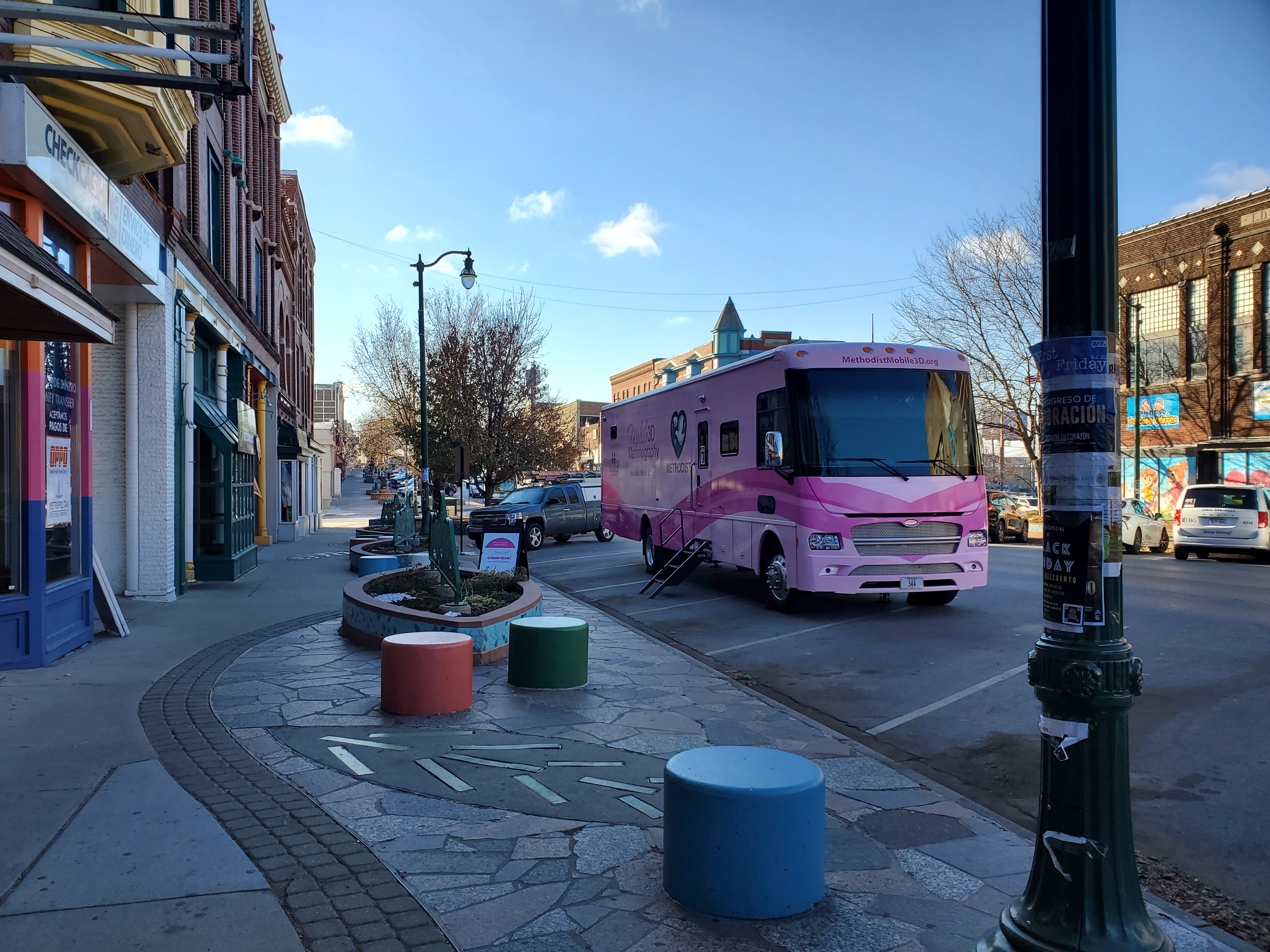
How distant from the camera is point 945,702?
7.75 m

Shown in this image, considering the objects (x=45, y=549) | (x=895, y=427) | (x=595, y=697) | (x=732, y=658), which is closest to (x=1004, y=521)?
(x=895, y=427)

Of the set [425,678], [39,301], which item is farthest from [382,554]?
[39,301]

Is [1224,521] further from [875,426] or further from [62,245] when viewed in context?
[62,245]

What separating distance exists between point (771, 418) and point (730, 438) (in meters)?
1.54

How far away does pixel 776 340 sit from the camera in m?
59.0

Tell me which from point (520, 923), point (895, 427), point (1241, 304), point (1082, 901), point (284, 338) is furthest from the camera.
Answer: point (284, 338)

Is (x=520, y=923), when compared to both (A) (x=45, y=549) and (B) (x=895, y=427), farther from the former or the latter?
(B) (x=895, y=427)

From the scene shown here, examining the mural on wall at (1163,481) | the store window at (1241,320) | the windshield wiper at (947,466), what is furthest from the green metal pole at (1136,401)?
the windshield wiper at (947,466)

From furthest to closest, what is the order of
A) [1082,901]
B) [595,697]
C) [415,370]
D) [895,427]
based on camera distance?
1. [415,370]
2. [895,427]
3. [595,697]
4. [1082,901]

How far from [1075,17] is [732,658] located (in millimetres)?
7570

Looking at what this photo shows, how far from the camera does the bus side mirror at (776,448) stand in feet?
38.4

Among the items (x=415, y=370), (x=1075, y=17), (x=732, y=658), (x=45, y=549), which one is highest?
(x=415, y=370)

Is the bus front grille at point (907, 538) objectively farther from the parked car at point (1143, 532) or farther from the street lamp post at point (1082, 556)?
the parked car at point (1143, 532)

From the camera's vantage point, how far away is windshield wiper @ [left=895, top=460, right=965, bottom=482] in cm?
A: 1162
